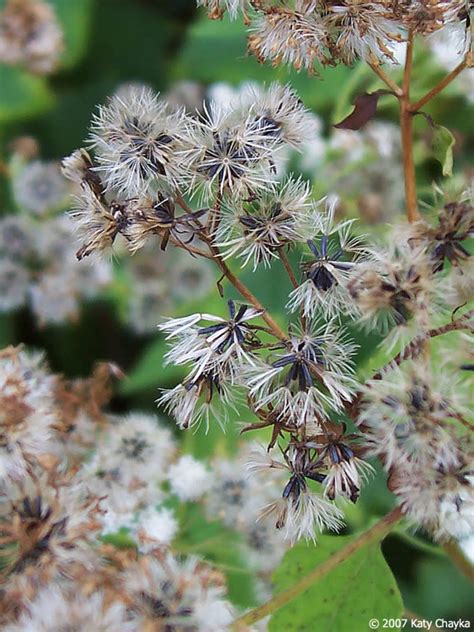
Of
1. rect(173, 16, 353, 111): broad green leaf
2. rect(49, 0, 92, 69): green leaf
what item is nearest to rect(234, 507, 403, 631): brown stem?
rect(173, 16, 353, 111): broad green leaf

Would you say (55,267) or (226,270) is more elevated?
(226,270)

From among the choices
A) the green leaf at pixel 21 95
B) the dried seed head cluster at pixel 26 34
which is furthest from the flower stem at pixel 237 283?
the green leaf at pixel 21 95

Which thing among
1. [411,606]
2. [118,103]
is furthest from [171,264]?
[118,103]

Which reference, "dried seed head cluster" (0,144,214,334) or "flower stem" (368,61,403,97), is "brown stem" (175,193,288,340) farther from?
"dried seed head cluster" (0,144,214,334)

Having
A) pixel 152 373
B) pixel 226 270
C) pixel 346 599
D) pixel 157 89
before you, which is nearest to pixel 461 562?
pixel 346 599

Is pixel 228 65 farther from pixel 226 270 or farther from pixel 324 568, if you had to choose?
pixel 324 568
